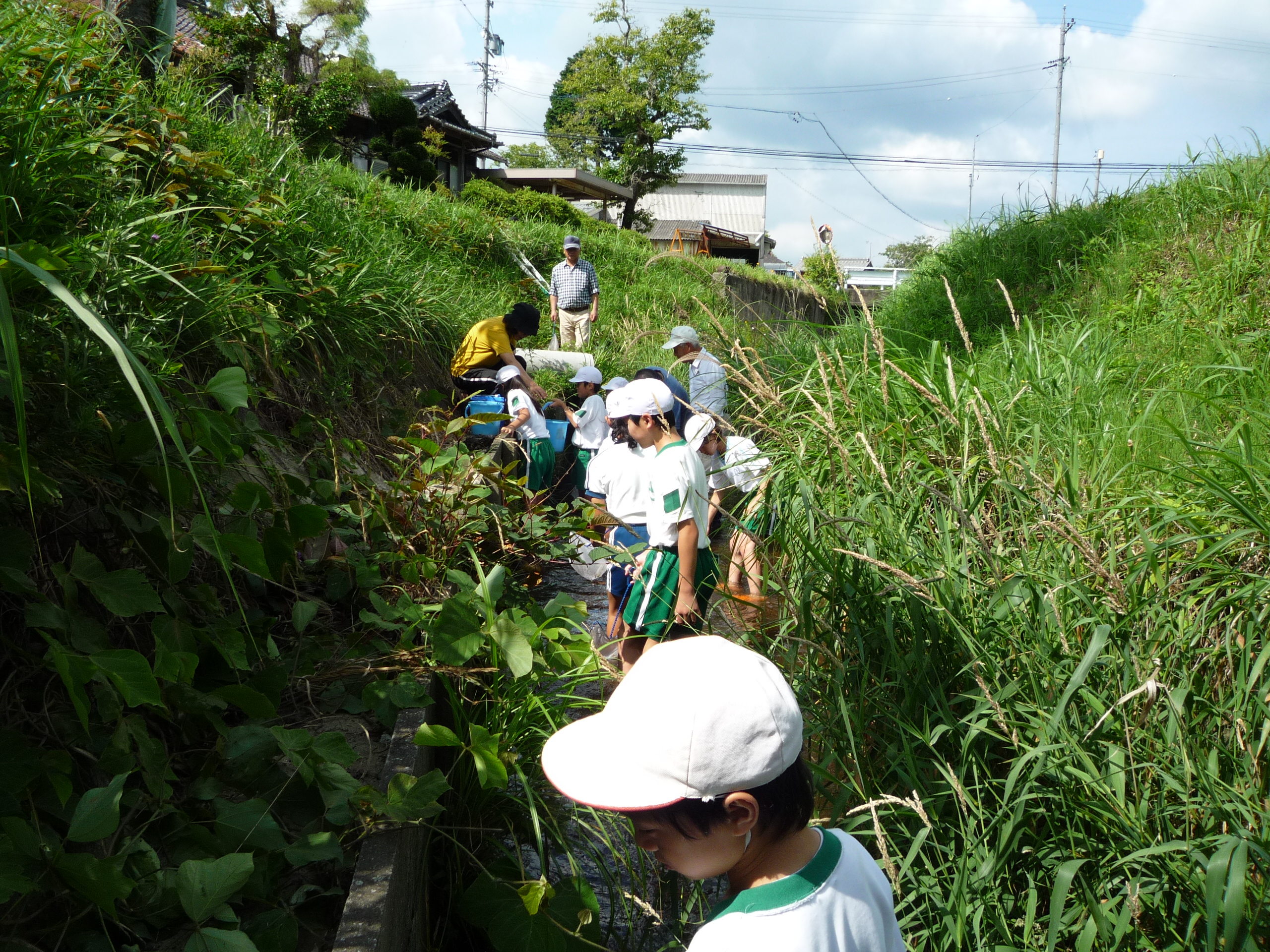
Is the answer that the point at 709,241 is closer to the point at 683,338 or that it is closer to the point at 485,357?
the point at 683,338

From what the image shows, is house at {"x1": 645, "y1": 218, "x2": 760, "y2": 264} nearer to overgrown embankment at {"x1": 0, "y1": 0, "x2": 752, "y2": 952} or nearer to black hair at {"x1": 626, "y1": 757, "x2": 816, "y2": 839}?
overgrown embankment at {"x1": 0, "y1": 0, "x2": 752, "y2": 952}

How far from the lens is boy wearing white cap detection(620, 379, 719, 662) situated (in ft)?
13.9

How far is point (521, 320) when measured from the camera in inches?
299

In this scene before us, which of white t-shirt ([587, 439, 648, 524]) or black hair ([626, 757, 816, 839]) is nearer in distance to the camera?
black hair ([626, 757, 816, 839])

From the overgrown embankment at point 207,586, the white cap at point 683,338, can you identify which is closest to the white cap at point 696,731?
the overgrown embankment at point 207,586

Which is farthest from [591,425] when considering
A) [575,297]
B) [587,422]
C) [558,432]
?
[575,297]

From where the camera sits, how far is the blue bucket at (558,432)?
793cm

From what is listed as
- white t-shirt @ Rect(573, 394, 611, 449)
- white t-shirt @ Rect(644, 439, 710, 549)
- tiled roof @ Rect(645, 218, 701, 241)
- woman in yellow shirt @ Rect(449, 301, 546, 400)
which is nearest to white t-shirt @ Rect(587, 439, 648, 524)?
white t-shirt @ Rect(644, 439, 710, 549)

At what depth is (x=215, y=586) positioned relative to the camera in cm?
288

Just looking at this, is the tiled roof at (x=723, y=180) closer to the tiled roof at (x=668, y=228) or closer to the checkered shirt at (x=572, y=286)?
the tiled roof at (x=668, y=228)

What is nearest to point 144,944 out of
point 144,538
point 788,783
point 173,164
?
point 144,538

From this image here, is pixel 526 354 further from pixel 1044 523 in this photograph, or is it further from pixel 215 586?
pixel 1044 523

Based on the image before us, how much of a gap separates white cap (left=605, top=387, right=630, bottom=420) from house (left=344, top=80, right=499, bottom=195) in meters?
25.4

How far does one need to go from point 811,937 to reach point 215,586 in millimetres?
2351
